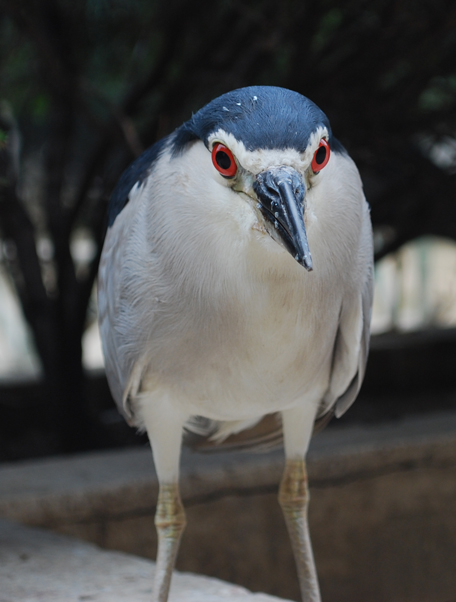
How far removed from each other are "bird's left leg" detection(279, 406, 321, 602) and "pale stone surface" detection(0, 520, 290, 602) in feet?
0.47

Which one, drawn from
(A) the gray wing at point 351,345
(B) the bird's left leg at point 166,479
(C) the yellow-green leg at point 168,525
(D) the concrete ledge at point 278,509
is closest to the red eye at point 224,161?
(A) the gray wing at point 351,345

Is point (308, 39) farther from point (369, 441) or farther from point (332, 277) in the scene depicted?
point (332, 277)

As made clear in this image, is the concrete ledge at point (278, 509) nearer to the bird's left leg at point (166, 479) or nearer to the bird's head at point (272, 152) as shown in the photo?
the bird's left leg at point (166, 479)

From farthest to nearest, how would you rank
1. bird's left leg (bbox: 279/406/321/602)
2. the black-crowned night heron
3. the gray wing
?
bird's left leg (bbox: 279/406/321/602) < the gray wing < the black-crowned night heron

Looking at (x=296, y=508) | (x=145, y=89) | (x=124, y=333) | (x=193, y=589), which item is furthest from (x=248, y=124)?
(x=145, y=89)

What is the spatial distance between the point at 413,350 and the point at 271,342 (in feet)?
15.1

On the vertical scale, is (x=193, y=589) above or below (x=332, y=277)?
below

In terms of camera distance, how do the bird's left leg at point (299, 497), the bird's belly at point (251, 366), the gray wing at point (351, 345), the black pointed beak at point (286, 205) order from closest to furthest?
1. the black pointed beak at point (286, 205)
2. the bird's belly at point (251, 366)
3. the gray wing at point (351, 345)
4. the bird's left leg at point (299, 497)

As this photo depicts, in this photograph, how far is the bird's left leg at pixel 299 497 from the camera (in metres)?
1.94

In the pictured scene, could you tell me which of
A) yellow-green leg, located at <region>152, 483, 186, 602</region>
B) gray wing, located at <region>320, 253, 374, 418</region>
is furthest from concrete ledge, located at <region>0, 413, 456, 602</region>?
gray wing, located at <region>320, 253, 374, 418</region>

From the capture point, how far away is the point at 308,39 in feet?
11.5

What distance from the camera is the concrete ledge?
2.88 metres

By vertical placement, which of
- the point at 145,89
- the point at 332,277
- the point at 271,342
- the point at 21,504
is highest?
the point at 145,89

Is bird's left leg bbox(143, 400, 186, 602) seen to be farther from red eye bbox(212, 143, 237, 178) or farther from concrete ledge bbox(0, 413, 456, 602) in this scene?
concrete ledge bbox(0, 413, 456, 602)
